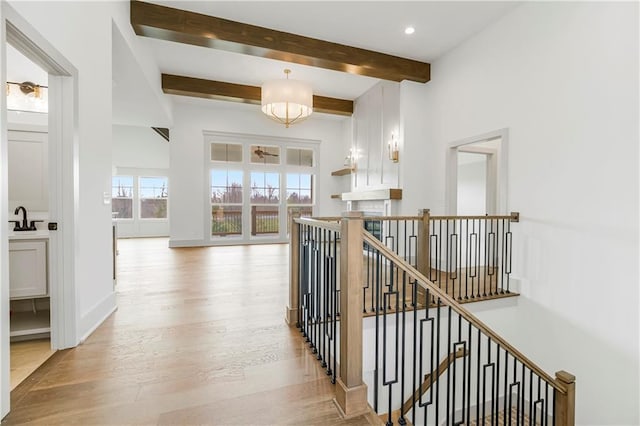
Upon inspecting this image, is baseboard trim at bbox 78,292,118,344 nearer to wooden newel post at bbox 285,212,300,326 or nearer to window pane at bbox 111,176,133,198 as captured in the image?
wooden newel post at bbox 285,212,300,326

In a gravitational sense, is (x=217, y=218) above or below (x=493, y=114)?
below

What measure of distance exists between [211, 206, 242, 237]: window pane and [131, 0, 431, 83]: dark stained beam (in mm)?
4486

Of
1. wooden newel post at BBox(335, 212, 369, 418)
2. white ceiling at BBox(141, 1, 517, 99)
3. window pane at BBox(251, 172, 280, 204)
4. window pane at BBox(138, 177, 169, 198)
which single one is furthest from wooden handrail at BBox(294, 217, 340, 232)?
window pane at BBox(138, 177, 169, 198)

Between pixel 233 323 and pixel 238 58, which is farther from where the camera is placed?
pixel 238 58

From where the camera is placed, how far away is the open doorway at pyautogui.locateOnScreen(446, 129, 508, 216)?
12.5ft

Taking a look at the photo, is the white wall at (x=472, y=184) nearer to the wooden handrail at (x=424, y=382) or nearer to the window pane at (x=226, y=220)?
the wooden handrail at (x=424, y=382)

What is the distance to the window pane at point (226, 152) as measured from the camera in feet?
24.8

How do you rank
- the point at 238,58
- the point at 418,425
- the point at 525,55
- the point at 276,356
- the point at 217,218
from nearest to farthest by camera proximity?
the point at 276,356
the point at 525,55
the point at 418,425
the point at 238,58
the point at 217,218

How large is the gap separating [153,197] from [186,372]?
8728mm

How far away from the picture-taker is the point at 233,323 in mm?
2695

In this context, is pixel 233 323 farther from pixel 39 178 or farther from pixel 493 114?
pixel 493 114

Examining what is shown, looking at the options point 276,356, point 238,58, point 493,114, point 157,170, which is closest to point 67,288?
point 276,356

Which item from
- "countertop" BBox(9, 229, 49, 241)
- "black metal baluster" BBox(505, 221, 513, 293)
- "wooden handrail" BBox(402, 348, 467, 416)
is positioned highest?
"countertop" BBox(9, 229, 49, 241)

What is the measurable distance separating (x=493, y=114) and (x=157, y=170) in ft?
30.3
